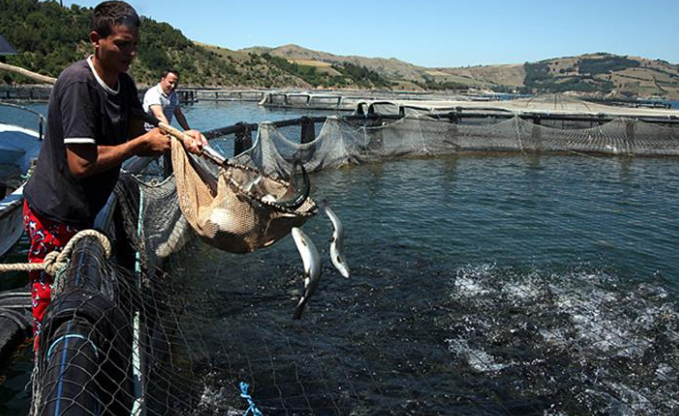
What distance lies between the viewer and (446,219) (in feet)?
34.8

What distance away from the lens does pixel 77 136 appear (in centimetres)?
259

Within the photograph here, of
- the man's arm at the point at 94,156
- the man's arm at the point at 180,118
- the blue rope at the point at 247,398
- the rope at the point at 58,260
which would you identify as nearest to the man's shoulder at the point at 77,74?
the man's arm at the point at 94,156

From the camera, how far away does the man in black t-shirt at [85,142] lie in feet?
8.61

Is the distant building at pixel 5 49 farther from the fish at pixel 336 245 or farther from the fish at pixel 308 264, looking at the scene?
the fish at pixel 308 264

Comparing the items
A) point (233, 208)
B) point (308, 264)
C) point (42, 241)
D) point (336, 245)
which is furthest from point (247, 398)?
point (42, 241)

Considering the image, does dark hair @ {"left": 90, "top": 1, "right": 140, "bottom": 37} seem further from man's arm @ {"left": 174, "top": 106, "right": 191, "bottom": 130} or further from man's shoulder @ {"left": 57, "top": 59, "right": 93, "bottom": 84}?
man's arm @ {"left": 174, "top": 106, "right": 191, "bottom": 130}

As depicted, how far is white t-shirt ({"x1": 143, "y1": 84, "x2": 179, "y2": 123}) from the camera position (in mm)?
7474

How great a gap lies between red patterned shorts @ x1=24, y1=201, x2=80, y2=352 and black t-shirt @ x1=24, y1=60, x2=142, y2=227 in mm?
78

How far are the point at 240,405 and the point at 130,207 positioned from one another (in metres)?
Result: 2.04

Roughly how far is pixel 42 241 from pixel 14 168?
7.82 m

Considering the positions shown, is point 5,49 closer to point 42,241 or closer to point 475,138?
point 42,241

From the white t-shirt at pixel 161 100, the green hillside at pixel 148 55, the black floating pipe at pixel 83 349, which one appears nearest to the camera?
the black floating pipe at pixel 83 349

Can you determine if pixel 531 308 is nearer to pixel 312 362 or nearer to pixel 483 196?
pixel 312 362

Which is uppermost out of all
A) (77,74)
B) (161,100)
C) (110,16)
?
(110,16)
